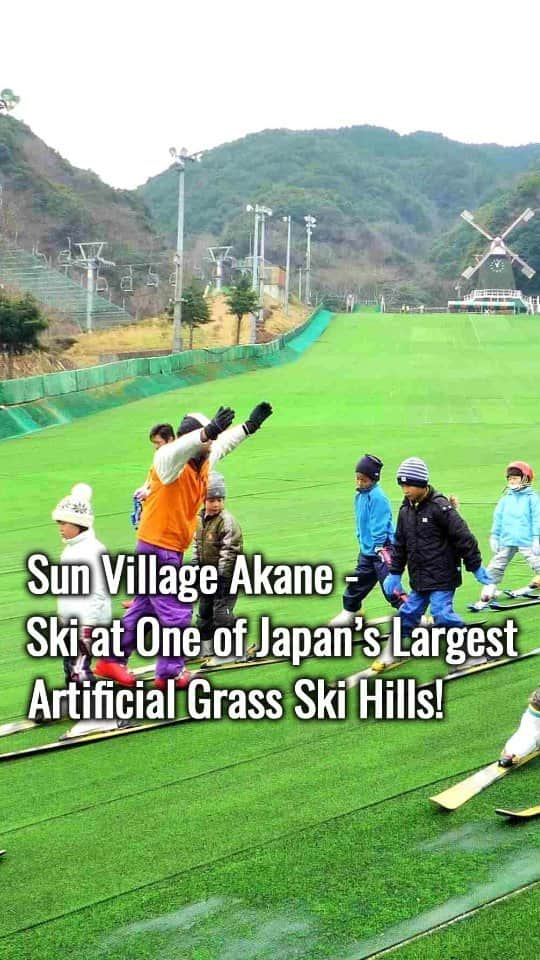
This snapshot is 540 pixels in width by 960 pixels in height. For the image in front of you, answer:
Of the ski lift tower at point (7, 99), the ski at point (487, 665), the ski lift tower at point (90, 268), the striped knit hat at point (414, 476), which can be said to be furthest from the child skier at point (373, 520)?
the ski lift tower at point (90, 268)

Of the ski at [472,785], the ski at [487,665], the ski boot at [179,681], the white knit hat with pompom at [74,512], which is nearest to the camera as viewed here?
the ski at [472,785]

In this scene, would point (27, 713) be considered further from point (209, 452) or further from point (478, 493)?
point (478, 493)

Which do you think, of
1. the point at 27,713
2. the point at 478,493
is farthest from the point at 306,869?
the point at 478,493

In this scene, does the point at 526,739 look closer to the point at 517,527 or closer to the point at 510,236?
the point at 517,527

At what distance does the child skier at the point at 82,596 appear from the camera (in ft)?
25.9

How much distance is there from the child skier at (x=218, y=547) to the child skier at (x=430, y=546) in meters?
1.37

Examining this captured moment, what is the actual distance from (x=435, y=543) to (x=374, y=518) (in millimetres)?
1077

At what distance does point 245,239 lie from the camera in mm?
158875

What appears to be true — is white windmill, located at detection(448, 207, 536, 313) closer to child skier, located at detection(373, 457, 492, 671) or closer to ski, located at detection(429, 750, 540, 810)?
child skier, located at detection(373, 457, 492, 671)

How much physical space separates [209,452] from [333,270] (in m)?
158

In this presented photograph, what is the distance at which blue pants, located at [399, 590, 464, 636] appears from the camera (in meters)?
9.03

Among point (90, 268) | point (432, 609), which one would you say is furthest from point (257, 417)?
point (90, 268)

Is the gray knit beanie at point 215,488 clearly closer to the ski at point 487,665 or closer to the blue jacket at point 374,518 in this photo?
the blue jacket at point 374,518

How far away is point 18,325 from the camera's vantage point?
4706cm
